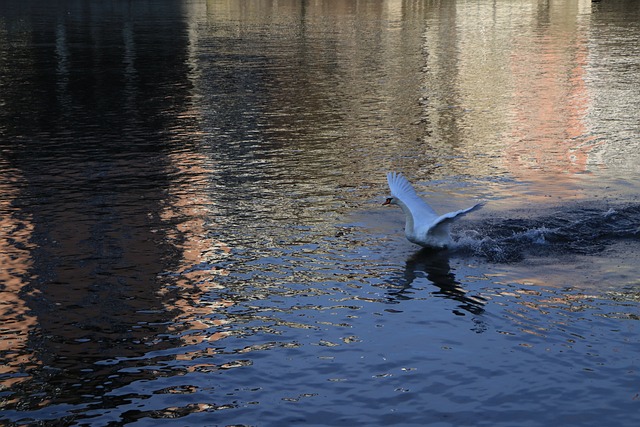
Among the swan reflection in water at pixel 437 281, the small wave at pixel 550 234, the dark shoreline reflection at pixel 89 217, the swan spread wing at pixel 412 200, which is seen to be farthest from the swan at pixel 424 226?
the dark shoreline reflection at pixel 89 217

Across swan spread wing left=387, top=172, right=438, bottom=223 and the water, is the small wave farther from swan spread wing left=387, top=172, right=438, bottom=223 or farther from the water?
swan spread wing left=387, top=172, right=438, bottom=223

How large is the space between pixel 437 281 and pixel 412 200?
8.88ft

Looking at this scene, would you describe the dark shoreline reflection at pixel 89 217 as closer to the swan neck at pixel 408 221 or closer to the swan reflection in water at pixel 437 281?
the swan reflection in water at pixel 437 281

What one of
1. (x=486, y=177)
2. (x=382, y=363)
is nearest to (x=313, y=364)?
(x=382, y=363)

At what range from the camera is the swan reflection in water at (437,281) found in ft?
55.9

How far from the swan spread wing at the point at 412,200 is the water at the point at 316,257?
2.60 feet

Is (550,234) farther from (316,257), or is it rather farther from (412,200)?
(316,257)

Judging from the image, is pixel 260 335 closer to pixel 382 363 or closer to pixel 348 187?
pixel 382 363

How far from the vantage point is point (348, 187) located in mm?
25547

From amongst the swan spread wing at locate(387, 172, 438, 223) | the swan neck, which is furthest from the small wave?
the swan neck

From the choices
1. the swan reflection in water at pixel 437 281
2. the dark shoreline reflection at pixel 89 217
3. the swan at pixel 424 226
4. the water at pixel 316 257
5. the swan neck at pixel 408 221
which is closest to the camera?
the water at pixel 316 257

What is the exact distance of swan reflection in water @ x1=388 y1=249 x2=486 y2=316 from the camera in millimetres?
17047

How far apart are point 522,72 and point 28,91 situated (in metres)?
25.8

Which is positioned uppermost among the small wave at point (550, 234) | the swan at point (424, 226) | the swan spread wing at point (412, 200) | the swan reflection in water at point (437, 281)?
the swan spread wing at point (412, 200)
